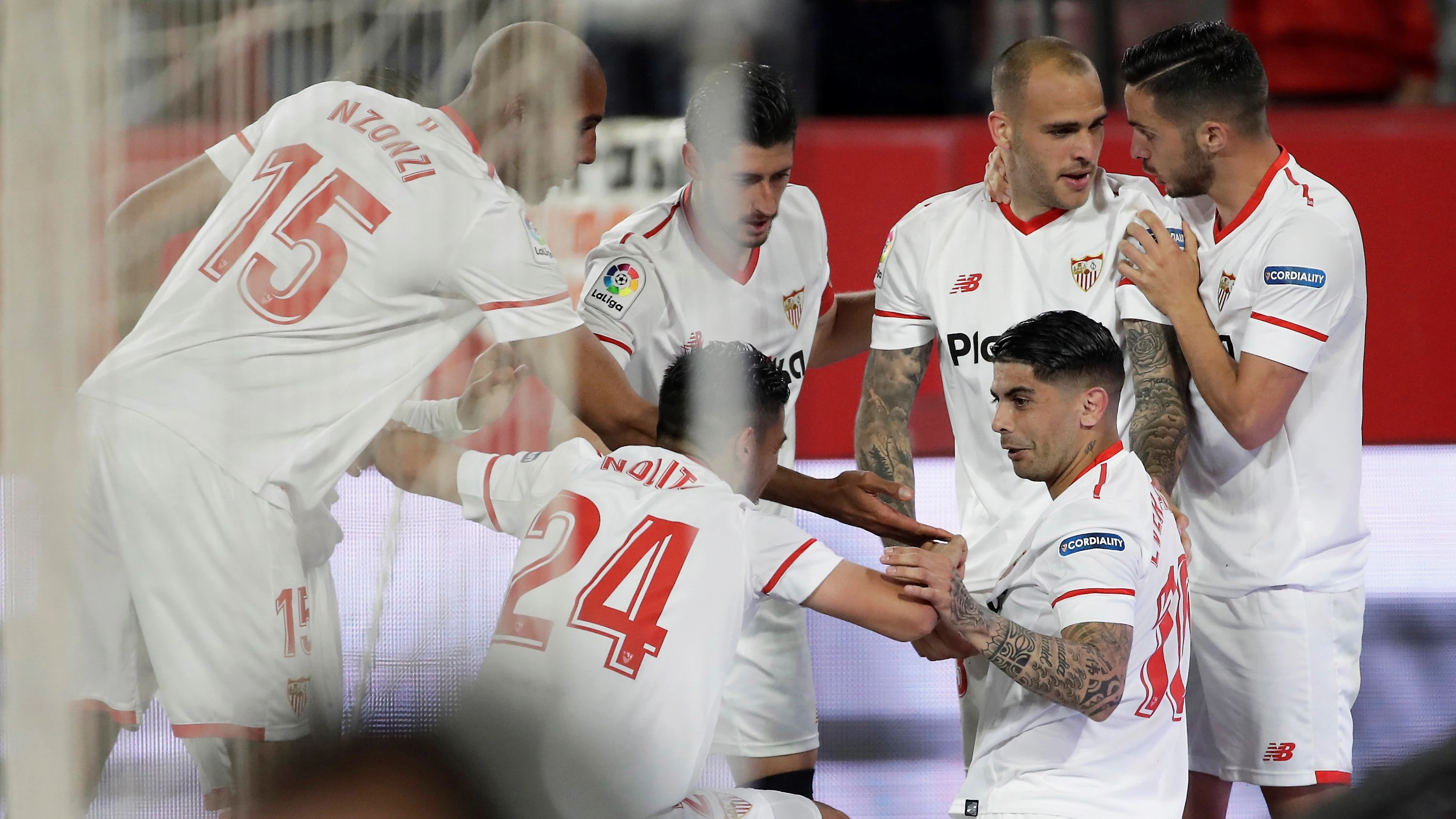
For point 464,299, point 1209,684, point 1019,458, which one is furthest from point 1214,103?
point 464,299

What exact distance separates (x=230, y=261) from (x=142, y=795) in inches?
29.1

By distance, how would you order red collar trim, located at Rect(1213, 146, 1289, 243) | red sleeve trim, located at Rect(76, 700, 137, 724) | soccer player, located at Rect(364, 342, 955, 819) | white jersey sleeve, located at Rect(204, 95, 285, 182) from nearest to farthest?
red sleeve trim, located at Rect(76, 700, 137, 724) → white jersey sleeve, located at Rect(204, 95, 285, 182) → soccer player, located at Rect(364, 342, 955, 819) → red collar trim, located at Rect(1213, 146, 1289, 243)

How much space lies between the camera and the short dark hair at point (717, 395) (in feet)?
5.88

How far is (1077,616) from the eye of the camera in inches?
73.3

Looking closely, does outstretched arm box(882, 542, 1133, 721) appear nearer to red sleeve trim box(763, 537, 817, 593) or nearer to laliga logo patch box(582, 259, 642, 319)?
red sleeve trim box(763, 537, 817, 593)

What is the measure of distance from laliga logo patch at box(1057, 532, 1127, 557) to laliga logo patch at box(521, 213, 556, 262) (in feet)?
2.80

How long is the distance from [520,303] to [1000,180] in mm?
1118

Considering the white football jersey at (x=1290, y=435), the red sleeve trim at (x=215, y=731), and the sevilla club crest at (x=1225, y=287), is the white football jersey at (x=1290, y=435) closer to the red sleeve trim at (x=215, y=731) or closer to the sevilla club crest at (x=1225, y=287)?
the sevilla club crest at (x=1225, y=287)

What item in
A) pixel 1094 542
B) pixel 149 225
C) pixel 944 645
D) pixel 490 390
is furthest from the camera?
pixel 944 645

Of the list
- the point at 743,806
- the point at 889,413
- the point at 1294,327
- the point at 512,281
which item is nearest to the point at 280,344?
the point at 512,281

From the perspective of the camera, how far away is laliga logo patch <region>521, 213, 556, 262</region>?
1.91 metres

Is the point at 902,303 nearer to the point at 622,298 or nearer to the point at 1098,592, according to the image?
the point at 622,298

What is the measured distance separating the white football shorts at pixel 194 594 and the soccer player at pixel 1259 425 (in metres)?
1.57

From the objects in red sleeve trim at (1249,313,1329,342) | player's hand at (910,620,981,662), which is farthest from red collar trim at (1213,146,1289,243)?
player's hand at (910,620,981,662)
